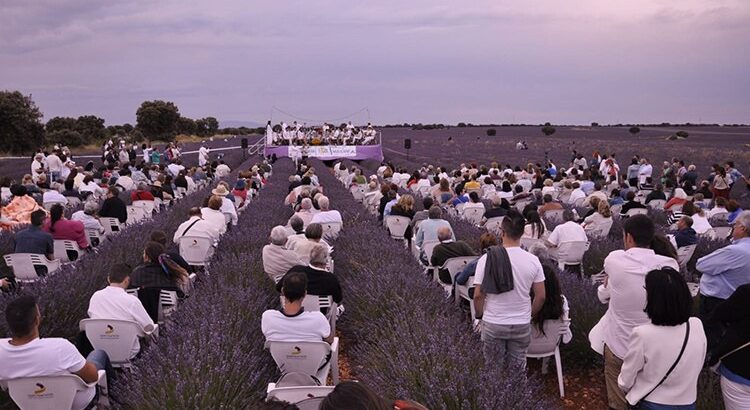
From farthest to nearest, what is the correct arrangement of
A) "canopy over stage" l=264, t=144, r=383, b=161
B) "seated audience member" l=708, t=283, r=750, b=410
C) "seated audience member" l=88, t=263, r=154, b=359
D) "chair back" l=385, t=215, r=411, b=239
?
1. "canopy over stage" l=264, t=144, r=383, b=161
2. "chair back" l=385, t=215, r=411, b=239
3. "seated audience member" l=88, t=263, r=154, b=359
4. "seated audience member" l=708, t=283, r=750, b=410

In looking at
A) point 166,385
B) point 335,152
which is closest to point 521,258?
point 166,385

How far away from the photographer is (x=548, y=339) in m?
4.52

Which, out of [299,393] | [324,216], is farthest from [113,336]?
[324,216]

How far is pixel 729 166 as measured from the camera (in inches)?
614

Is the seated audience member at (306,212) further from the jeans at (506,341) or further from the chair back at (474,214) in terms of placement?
the jeans at (506,341)

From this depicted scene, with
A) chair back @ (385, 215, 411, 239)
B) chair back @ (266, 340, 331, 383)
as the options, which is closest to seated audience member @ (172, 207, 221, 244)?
chair back @ (385, 215, 411, 239)

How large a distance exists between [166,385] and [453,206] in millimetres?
8433

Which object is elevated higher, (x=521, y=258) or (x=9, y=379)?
(x=521, y=258)

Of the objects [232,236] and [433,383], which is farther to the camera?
[232,236]

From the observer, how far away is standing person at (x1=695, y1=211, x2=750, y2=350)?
4.31m

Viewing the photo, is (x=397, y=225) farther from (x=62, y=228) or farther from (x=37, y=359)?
(x=37, y=359)

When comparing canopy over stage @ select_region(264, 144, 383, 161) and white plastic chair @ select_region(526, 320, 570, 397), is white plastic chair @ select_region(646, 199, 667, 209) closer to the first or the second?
white plastic chair @ select_region(526, 320, 570, 397)

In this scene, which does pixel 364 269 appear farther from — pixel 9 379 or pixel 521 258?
pixel 9 379

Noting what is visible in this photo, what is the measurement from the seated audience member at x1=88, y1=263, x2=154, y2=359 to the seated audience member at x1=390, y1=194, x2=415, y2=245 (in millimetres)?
5270
